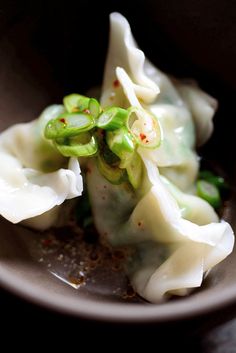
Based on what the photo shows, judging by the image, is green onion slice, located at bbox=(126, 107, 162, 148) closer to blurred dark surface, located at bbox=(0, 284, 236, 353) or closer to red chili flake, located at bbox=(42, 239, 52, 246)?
red chili flake, located at bbox=(42, 239, 52, 246)

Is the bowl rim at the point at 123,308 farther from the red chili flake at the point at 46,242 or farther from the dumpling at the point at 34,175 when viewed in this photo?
the red chili flake at the point at 46,242

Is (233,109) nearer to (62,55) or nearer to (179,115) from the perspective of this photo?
(179,115)

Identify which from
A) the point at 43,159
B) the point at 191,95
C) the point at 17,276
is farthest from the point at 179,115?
the point at 17,276

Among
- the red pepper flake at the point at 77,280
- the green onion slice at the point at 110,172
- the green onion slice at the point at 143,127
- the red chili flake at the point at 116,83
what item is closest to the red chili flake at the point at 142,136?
the green onion slice at the point at 143,127

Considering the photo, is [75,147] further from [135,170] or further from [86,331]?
[86,331]

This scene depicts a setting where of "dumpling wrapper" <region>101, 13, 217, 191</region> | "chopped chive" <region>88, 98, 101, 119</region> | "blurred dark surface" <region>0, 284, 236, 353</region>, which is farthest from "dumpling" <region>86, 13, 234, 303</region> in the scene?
"blurred dark surface" <region>0, 284, 236, 353</region>

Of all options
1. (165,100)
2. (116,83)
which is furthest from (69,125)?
(165,100)
